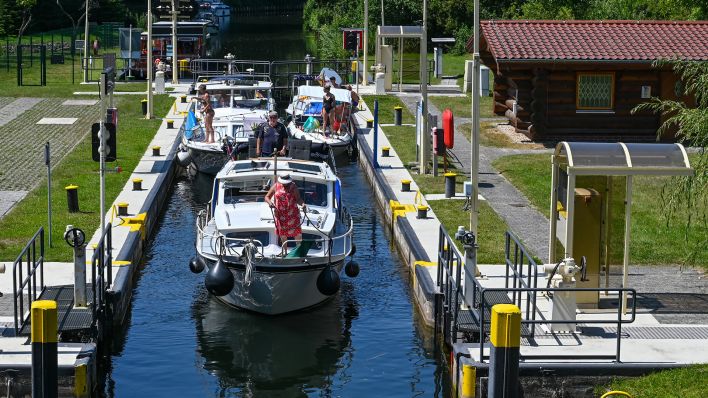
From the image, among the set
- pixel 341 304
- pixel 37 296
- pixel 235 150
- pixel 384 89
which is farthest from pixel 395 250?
pixel 384 89

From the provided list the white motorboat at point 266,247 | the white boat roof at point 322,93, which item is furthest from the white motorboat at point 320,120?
the white motorboat at point 266,247

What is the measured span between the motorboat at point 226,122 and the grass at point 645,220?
280 inches

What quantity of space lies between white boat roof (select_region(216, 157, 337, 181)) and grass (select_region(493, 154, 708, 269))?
19.0ft

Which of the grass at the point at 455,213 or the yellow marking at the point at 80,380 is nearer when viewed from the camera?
the yellow marking at the point at 80,380

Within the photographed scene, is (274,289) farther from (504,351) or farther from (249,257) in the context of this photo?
(504,351)

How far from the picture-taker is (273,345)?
69.7ft

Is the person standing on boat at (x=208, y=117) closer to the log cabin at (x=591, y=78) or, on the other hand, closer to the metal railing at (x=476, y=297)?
the log cabin at (x=591, y=78)

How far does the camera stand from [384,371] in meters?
20.0

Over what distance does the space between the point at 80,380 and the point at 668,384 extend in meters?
7.78

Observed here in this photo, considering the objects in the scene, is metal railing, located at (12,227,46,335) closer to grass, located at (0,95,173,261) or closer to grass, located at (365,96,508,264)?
grass, located at (0,95,173,261)

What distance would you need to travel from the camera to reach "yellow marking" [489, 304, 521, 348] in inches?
631

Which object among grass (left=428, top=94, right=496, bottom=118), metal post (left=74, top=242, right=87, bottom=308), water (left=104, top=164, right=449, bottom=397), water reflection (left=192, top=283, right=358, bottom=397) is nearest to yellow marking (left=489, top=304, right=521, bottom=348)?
water (left=104, top=164, right=449, bottom=397)

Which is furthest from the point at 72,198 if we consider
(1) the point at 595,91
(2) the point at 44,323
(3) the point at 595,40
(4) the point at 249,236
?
(3) the point at 595,40

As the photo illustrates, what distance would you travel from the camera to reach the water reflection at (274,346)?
19.5 metres
